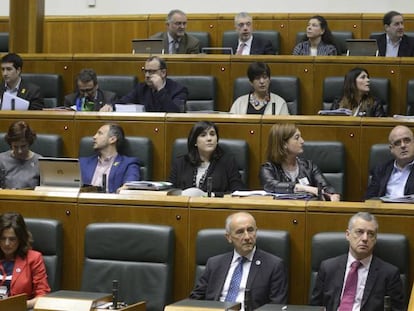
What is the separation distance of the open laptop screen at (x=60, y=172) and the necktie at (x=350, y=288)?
108 centimetres

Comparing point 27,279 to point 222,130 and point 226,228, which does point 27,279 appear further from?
point 222,130

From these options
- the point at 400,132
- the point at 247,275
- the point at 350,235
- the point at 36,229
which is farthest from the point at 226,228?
the point at 400,132

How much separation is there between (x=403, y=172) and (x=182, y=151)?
904 millimetres

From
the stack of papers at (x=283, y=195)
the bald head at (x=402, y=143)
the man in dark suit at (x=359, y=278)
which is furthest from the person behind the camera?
the bald head at (x=402, y=143)

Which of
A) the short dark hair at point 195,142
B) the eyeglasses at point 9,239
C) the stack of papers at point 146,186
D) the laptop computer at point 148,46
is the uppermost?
the laptop computer at point 148,46

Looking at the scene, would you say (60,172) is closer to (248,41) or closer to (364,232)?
(364,232)

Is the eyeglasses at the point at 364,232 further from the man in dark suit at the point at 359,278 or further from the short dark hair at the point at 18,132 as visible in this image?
the short dark hair at the point at 18,132

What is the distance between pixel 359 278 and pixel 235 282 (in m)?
0.39

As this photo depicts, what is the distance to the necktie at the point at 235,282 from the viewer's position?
3.35m

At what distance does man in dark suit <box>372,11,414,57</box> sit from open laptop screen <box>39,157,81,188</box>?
255cm

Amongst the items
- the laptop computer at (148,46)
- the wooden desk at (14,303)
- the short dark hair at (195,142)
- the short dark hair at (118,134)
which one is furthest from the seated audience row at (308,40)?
the wooden desk at (14,303)

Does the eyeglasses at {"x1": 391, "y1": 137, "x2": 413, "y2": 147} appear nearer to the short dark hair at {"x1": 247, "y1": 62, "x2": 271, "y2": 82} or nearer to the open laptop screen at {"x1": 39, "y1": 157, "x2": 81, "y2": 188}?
the short dark hair at {"x1": 247, "y1": 62, "x2": 271, "y2": 82}

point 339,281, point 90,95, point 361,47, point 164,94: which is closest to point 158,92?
point 164,94

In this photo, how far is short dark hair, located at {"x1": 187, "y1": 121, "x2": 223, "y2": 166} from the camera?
4219mm
